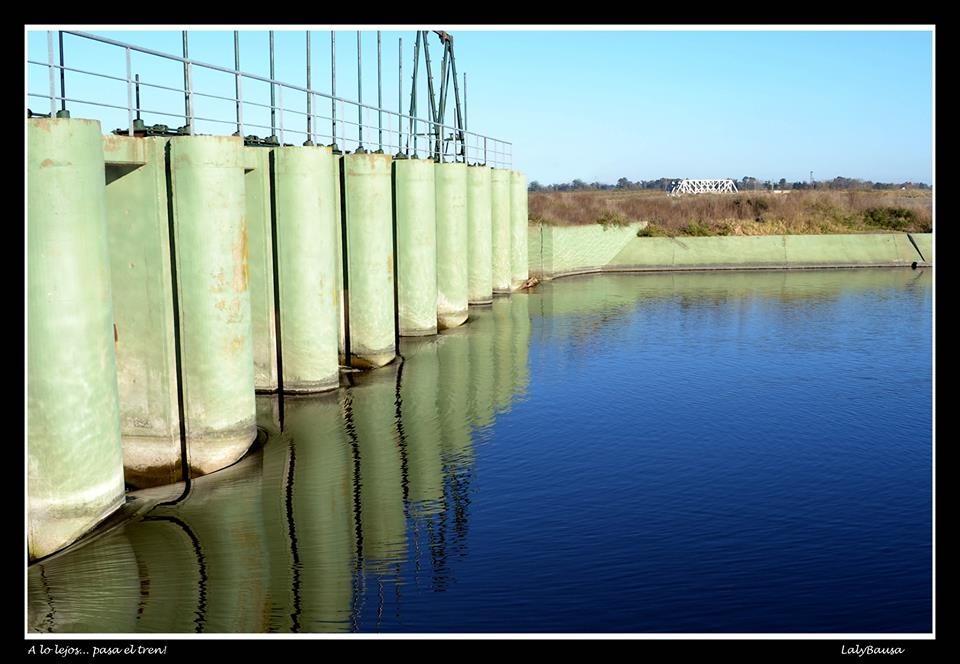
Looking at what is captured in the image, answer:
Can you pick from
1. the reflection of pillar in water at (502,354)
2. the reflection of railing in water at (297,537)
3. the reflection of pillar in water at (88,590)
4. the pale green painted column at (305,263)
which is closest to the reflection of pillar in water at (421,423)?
the reflection of railing in water at (297,537)

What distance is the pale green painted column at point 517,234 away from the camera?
39.0 metres

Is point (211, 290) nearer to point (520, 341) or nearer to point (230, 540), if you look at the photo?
point (230, 540)

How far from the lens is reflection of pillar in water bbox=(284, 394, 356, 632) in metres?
10.3

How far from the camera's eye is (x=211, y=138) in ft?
46.3

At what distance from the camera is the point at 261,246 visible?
1827cm

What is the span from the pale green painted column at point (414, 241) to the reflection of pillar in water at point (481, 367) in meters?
1.82

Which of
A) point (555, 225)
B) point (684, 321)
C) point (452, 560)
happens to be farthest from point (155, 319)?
point (555, 225)

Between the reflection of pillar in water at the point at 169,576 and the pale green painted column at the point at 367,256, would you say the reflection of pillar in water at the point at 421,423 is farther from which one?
the reflection of pillar in water at the point at 169,576

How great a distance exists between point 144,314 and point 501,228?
2355cm

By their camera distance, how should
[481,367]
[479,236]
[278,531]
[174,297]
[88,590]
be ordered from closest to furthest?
[88,590] < [278,531] < [174,297] < [481,367] < [479,236]

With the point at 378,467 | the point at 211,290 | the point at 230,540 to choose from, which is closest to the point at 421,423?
the point at 378,467

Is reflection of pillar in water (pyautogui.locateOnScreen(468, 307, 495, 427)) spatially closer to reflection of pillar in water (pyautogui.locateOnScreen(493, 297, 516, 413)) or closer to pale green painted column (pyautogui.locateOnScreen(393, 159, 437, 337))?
reflection of pillar in water (pyautogui.locateOnScreen(493, 297, 516, 413))

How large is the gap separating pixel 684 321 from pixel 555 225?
691 inches

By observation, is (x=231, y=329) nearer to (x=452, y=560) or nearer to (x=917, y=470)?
(x=452, y=560)
